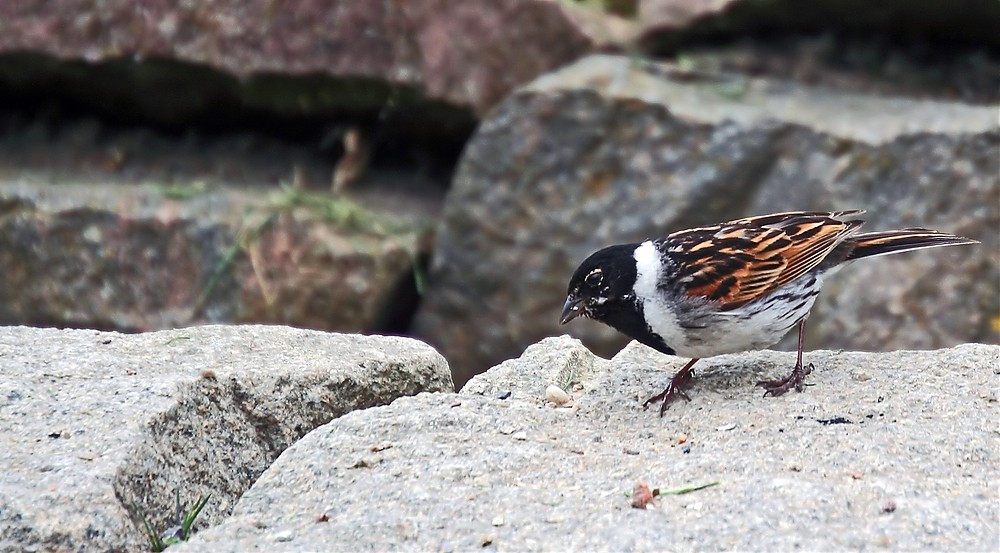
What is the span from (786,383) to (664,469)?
897 mm

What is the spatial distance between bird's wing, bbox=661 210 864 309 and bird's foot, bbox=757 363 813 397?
0.29 meters

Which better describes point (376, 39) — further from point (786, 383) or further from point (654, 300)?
point (786, 383)

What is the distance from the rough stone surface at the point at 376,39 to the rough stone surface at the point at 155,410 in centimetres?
300

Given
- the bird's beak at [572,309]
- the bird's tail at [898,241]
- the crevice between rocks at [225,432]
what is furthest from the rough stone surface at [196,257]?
the bird's tail at [898,241]

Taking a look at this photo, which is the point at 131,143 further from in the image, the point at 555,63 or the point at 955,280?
the point at 955,280

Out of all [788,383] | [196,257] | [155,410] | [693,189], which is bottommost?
[196,257]

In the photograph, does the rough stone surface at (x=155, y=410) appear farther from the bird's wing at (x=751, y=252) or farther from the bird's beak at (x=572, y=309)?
the bird's wing at (x=751, y=252)

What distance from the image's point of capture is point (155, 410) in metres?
3.61

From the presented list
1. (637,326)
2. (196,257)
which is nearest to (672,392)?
(637,326)

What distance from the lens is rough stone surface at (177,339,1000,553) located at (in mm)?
3084

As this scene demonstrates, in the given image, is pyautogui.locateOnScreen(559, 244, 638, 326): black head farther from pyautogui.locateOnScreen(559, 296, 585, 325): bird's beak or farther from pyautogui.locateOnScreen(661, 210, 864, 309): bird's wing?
pyautogui.locateOnScreen(661, 210, 864, 309): bird's wing

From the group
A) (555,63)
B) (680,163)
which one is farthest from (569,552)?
(555,63)

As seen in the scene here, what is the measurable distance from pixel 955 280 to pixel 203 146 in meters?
4.65

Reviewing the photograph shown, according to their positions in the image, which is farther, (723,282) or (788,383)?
(723,282)
